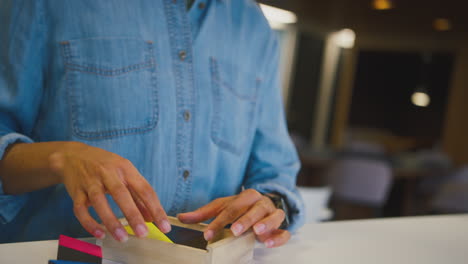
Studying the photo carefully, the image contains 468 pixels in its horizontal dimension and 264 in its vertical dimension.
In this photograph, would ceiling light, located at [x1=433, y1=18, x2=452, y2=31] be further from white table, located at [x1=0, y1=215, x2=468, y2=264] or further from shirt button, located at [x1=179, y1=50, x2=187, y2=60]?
shirt button, located at [x1=179, y1=50, x2=187, y2=60]

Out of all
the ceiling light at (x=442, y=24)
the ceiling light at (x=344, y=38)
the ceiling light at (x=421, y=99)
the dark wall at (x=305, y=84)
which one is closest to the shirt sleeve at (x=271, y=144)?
the ceiling light at (x=442, y=24)

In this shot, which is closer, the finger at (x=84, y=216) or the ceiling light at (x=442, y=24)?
the finger at (x=84, y=216)

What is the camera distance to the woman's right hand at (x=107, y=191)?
1.79ft

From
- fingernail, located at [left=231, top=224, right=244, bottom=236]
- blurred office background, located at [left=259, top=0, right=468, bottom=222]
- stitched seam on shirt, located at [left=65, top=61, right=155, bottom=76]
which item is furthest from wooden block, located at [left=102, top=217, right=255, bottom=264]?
blurred office background, located at [left=259, top=0, right=468, bottom=222]

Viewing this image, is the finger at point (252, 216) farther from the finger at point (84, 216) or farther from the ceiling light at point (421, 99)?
the ceiling light at point (421, 99)

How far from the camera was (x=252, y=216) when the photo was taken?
68 cm

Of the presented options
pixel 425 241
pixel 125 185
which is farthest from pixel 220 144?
pixel 425 241

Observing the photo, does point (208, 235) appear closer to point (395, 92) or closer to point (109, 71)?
point (109, 71)

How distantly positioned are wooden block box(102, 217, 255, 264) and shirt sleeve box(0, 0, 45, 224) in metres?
0.28

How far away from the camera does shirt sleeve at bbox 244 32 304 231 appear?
3.34ft

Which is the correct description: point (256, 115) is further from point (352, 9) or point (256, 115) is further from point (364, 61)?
point (364, 61)

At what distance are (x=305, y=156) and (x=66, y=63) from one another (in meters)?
3.96

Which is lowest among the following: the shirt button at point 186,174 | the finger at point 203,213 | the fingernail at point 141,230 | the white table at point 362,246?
the white table at point 362,246

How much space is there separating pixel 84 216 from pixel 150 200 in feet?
0.27
